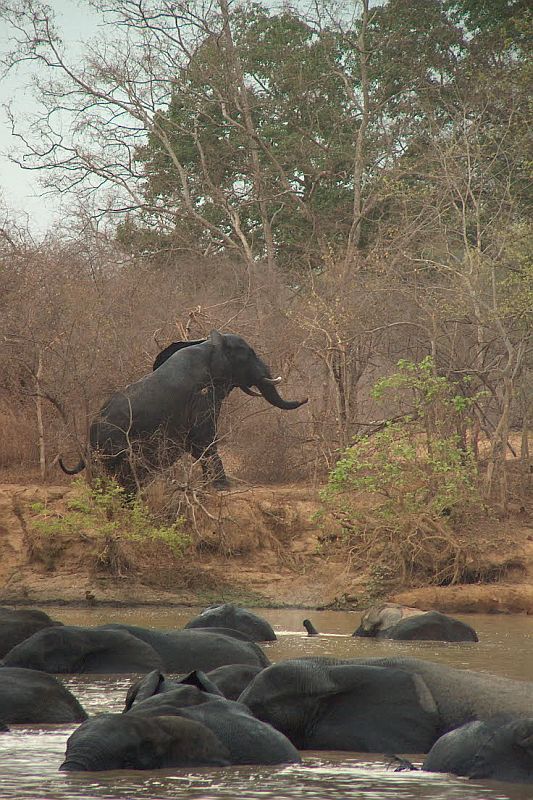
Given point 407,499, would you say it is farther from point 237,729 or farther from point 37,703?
point 237,729

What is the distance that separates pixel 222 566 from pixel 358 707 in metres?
10.0

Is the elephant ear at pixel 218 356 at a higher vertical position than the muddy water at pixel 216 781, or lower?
higher

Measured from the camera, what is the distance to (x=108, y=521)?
Answer: 16.7 meters

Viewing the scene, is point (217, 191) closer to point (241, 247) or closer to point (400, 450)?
point (241, 247)

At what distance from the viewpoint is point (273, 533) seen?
58.3 ft

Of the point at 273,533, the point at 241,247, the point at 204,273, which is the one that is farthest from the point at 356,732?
the point at 241,247

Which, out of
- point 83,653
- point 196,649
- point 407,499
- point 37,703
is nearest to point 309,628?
point 196,649

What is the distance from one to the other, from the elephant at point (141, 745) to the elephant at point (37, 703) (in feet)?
4.95

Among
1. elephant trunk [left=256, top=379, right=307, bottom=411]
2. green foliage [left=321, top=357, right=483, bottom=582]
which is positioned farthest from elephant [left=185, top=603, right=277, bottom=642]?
elephant trunk [left=256, top=379, right=307, bottom=411]

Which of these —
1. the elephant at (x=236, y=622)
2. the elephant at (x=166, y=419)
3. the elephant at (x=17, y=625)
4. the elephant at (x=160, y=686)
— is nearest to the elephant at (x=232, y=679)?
the elephant at (x=160, y=686)

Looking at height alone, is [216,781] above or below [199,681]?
below

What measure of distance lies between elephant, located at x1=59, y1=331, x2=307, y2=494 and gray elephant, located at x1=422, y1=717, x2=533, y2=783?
438 inches

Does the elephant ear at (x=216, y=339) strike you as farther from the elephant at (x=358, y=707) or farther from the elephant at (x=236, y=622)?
the elephant at (x=358, y=707)

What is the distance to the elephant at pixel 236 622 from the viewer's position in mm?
12133
